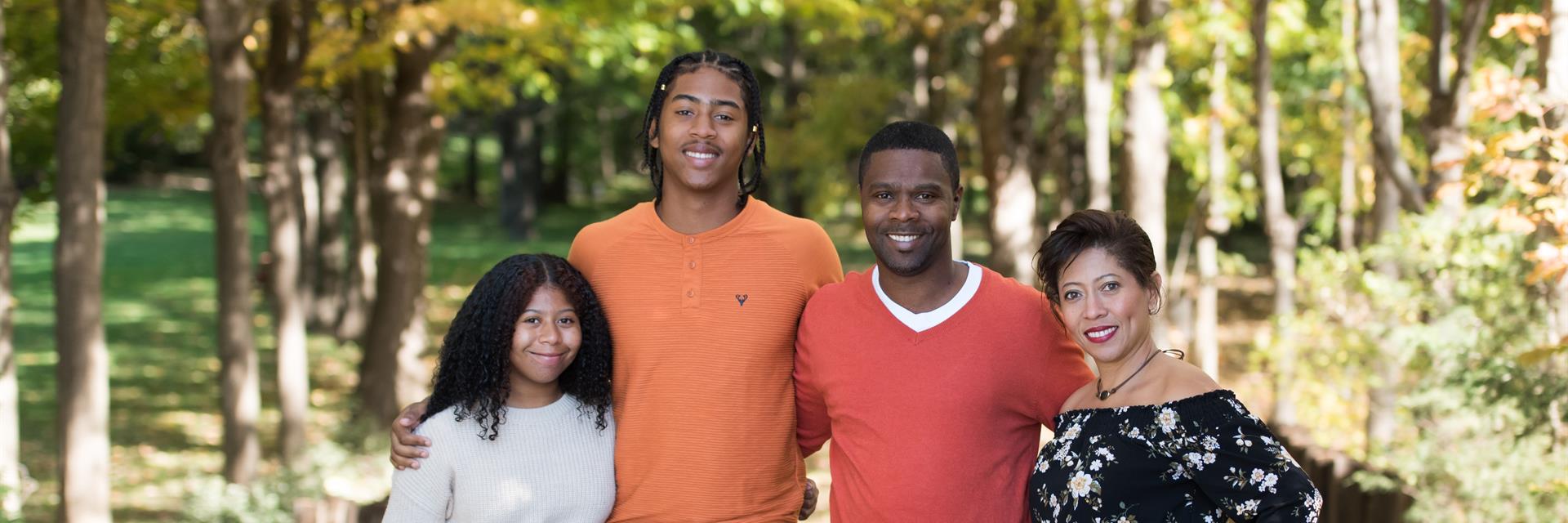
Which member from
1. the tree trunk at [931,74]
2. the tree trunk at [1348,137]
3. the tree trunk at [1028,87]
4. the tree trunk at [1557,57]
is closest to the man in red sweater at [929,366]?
the tree trunk at [1557,57]

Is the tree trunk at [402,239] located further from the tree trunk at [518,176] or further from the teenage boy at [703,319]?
the tree trunk at [518,176]

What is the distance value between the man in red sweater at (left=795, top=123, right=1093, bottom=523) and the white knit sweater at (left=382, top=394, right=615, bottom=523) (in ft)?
2.01

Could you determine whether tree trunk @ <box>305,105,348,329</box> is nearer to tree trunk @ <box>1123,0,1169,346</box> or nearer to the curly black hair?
tree trunk @ <box>1123,0,1169,346</box>

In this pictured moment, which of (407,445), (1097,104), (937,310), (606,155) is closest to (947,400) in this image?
(937,310)

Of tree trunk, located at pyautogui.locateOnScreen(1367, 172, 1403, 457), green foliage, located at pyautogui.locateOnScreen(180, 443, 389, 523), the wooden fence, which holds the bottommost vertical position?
green foliage, located at pyautogui.locateOnScreen(180, 443, 389, 523)

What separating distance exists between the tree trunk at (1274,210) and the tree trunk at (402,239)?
6594mm

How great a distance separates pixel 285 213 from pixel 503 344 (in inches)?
347

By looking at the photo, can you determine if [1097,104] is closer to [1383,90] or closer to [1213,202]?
[1213,202]

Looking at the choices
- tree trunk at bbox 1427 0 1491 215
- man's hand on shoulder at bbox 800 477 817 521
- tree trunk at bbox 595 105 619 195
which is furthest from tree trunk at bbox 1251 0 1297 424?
tree trunk at bbox 595 105 619 195

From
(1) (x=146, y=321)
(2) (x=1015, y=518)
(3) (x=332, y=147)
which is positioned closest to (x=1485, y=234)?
(2) (x=1015, y=518)

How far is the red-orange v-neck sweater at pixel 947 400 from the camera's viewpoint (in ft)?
11.2

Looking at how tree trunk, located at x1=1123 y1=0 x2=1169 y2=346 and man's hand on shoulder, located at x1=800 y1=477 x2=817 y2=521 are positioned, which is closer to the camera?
man's hand on shoulder, located at x1=800 y1=477 x2=817 y2=521

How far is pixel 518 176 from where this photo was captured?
1428 inches

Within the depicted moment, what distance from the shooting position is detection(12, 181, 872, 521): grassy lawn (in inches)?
491
